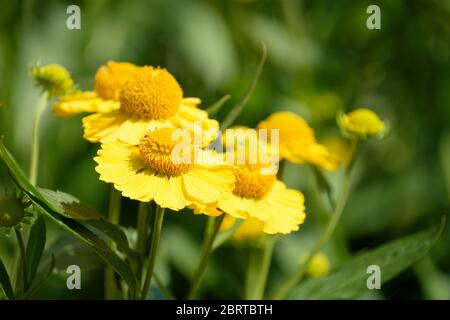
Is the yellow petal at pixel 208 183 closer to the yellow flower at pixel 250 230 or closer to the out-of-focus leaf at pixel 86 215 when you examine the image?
the out-of-focus leaf at pixel 86 215

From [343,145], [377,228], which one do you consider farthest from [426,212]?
[343,145]

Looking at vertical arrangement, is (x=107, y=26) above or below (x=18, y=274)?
above

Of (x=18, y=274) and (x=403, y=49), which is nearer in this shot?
(x=18, y=274)

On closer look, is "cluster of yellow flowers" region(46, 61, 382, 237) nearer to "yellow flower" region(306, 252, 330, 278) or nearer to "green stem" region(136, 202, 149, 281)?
"green stem" region(136, 202, 149, 281)

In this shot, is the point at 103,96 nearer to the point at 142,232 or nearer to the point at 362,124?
the point at 142,232
